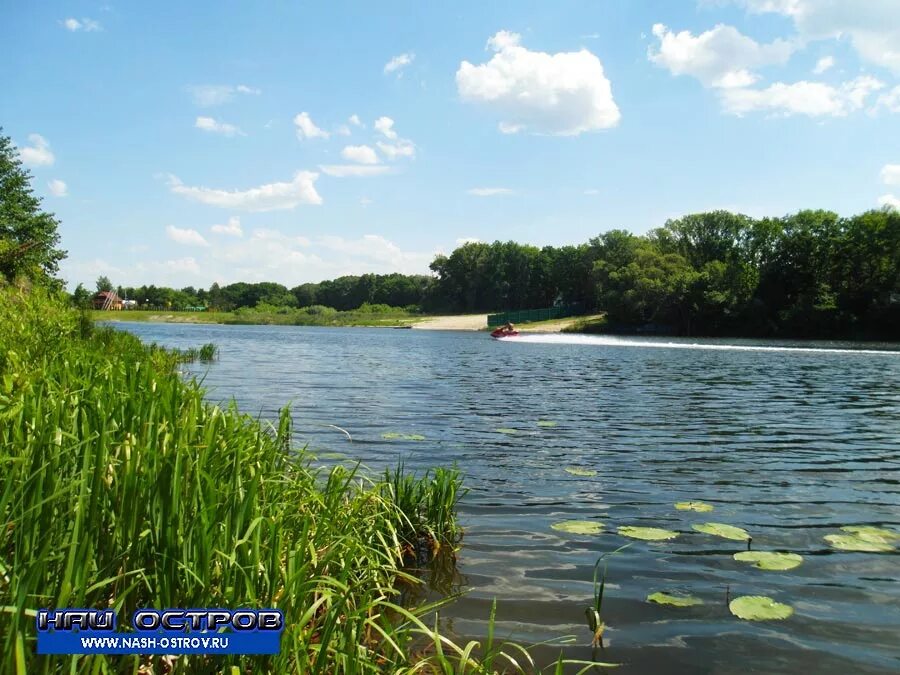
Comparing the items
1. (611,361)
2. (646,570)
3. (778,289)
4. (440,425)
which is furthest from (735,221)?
(646,570)

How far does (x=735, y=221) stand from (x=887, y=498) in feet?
345

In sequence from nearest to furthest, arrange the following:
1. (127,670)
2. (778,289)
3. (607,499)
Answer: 1. (127,670)
2. (607,499)
3. (778,289)

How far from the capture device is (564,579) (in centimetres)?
642

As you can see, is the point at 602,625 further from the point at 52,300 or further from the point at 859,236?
the point at 859,236

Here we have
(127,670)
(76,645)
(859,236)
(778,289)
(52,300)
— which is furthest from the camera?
(778,289)

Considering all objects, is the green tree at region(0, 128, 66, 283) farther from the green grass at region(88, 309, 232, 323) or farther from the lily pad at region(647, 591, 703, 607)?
the green grass at region(88, 309, 232, 323)

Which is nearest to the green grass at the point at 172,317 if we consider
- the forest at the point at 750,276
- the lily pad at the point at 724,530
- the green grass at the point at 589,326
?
the forest at the point at 750,276

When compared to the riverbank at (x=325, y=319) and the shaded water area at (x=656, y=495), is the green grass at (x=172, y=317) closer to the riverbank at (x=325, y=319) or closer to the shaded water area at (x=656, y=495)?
the riverbank at (x=325, y=319)

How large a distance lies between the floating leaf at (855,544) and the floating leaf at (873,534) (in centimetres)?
7

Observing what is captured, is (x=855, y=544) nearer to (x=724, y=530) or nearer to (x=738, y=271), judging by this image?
(x=724, y=530)

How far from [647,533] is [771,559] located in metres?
1.36

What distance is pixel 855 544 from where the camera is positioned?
7.44 meters

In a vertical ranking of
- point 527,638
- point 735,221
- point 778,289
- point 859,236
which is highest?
point 735,221

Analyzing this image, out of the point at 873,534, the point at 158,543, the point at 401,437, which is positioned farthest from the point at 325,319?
the point at 158,543
